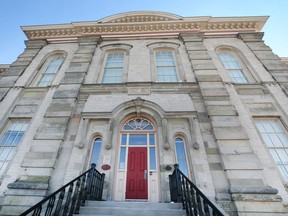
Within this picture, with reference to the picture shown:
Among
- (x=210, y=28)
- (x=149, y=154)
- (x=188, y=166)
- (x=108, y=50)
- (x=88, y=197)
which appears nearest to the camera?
(x=88, y=197)

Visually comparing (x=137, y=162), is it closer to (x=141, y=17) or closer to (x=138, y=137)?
(x=138, y=137)

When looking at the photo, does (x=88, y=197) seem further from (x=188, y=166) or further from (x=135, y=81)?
(x=135, y=81)

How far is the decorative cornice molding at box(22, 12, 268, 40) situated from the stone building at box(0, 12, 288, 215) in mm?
90

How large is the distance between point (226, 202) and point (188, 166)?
62.0 inches

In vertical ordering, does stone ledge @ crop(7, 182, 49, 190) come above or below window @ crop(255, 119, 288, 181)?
→ below

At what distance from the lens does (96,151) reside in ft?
21.6

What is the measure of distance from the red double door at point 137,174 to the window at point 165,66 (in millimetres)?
4279

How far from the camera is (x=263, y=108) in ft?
23.9

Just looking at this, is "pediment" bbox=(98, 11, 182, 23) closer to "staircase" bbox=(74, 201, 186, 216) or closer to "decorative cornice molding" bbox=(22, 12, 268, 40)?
"decorative cornice molding" bbox=(22, 12, 268, 40)

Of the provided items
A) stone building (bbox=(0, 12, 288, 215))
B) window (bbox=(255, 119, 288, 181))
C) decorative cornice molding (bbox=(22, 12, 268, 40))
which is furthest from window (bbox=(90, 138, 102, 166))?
decorative cornice molding (bbox=(22, 12, 268, 40))

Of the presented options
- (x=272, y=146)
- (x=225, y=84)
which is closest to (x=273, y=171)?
(x=272, y=146)

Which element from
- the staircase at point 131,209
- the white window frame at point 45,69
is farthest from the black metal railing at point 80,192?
the white window frame at point 45,69

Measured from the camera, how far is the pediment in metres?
11.9

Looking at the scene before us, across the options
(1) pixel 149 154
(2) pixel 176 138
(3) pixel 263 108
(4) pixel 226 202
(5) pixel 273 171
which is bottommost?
(4) pixel 226 202
